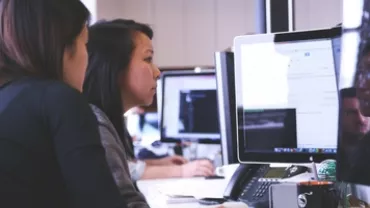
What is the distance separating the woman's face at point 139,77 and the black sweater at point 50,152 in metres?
0.78

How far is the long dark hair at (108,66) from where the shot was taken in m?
1.78

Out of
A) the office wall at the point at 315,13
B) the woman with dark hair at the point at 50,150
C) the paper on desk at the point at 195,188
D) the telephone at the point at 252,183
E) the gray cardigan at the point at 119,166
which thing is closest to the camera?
the woman with dark hair at the point at 50,150

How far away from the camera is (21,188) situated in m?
1.06

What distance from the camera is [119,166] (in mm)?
1529

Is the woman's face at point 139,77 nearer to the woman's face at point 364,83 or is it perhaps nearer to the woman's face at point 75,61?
the woman's face at point 75,61

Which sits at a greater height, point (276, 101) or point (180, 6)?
point (180, 6)

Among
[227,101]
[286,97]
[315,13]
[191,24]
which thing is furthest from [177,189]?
[315,13]

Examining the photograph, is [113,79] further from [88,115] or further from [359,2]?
[359,2]

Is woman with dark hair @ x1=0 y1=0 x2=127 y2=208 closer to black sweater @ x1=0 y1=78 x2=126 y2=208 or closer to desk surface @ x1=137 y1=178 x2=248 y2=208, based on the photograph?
black sweater @ x1=0 y1=78 x2=126 y2=208

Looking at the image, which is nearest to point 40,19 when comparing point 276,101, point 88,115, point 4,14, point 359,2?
point 4,14

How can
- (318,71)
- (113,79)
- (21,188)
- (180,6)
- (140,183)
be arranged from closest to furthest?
(21,188), (318,71), (113,79), (140,183), (180,6)

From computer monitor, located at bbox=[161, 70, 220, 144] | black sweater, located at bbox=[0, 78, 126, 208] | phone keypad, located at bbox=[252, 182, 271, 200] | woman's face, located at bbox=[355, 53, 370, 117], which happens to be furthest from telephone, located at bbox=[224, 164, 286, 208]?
computer monitor, located at bbox=[161, 70, 220, 144]

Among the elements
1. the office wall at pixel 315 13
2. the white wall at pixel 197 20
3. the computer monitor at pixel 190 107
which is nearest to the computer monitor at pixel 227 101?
the computer monitor at pixel 190 107

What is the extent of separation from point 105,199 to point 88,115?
154 mm
